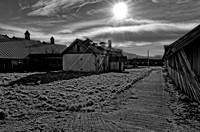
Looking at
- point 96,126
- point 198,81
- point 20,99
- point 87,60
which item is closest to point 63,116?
point 96,126

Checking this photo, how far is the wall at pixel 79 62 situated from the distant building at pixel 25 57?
9.96 ft

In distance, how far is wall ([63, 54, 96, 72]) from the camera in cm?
2392

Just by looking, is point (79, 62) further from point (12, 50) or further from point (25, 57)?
point (12, 50)

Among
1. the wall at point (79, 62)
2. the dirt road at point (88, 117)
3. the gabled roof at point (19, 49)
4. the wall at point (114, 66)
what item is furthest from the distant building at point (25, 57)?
the dirt road at point (88, 117)

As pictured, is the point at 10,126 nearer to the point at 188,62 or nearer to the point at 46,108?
the point at 46,108

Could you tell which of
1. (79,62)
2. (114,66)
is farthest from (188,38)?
(114,66)

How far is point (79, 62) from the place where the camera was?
24.6 m

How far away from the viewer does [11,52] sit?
24516mm

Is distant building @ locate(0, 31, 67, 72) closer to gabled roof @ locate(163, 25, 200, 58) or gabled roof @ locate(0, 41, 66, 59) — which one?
gabled roof @ locate(0, 41, 66, 59)

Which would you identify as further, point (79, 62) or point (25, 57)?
point (25, 57)

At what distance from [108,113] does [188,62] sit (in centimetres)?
479

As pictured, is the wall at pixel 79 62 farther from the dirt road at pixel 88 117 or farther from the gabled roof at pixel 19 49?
the dirt road at pixel 88 117

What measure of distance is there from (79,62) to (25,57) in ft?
33.6

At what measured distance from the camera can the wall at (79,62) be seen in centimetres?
2392
